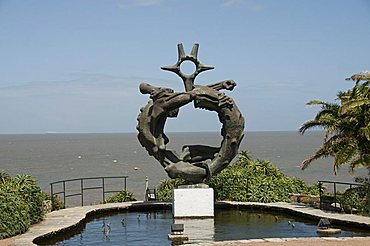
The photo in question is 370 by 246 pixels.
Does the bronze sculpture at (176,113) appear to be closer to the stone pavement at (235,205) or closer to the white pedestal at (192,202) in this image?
the white pedestal at (192,202)

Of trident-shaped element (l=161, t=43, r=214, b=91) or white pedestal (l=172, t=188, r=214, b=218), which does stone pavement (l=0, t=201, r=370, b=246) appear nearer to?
white pedestal (l=172, t=188, r=214, b=218)

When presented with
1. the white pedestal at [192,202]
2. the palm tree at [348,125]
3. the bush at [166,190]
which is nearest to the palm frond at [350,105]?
the palm tree at [348,125]

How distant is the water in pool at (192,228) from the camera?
16.9 m

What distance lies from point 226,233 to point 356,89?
746 cm

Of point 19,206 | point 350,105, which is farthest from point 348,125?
point 19,206

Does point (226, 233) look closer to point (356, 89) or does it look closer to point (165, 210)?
point (165, 210)

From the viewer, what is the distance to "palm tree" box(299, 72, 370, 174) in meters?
20.4

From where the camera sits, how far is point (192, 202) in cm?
2045

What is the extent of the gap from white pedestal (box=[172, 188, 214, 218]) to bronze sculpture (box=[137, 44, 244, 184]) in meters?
0.43

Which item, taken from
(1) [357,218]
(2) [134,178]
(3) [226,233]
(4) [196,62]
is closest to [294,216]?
(1) [357,218]

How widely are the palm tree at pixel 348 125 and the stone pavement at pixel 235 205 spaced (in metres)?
1.90

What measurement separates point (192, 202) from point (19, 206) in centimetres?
551

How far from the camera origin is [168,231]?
18109 mm

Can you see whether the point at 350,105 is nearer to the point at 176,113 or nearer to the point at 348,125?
the point at 348,125
